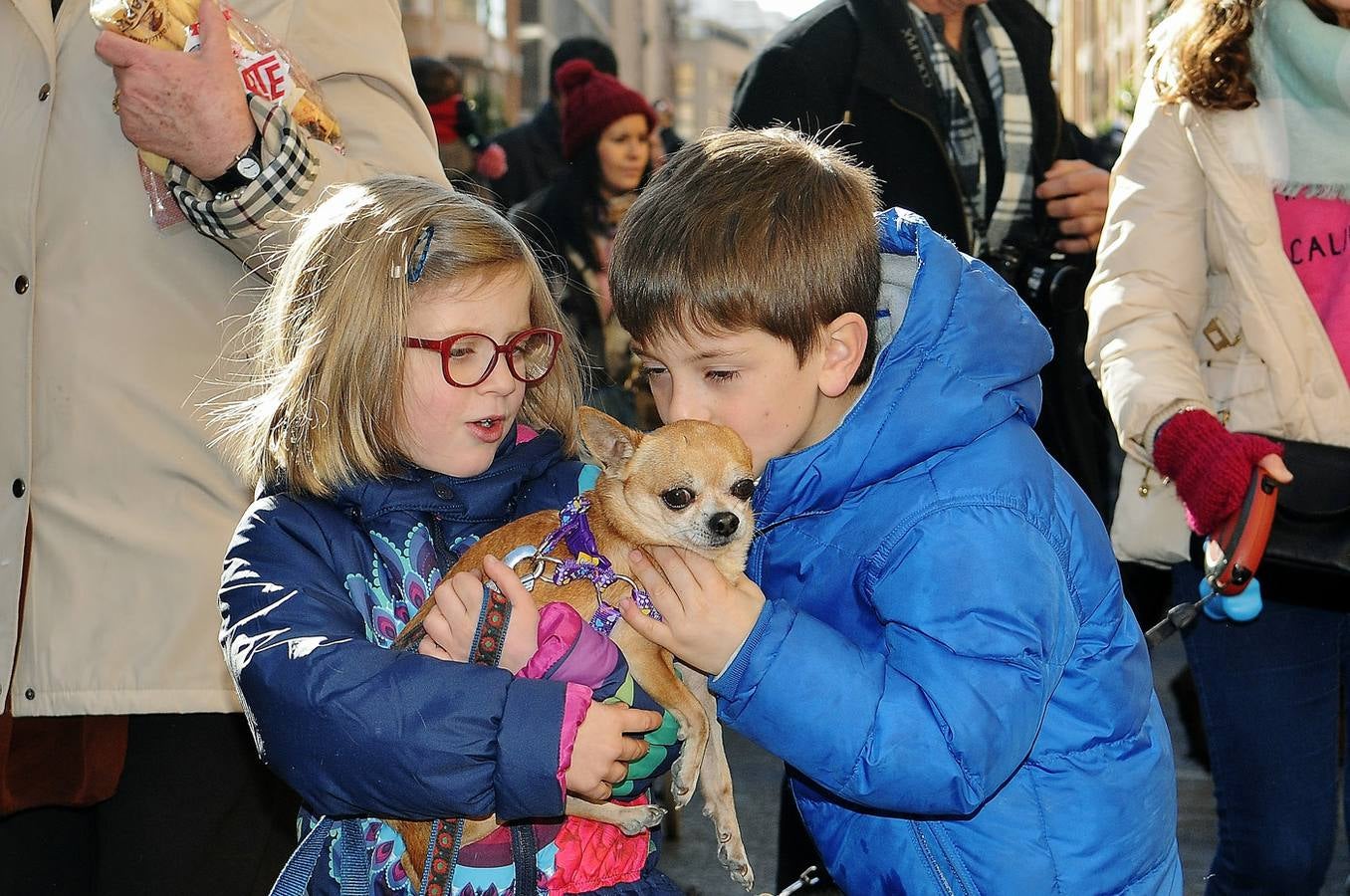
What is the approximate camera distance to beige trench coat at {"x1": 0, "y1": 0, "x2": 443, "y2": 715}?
7.80 feet

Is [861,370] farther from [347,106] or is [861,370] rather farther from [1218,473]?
[347,106]

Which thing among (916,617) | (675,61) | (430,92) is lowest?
(675,61)

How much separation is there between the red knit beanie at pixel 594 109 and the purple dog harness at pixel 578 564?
16.4ft

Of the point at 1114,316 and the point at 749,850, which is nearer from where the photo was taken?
the point at 1114,316

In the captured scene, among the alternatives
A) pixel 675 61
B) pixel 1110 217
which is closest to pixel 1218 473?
pixel 1110 217

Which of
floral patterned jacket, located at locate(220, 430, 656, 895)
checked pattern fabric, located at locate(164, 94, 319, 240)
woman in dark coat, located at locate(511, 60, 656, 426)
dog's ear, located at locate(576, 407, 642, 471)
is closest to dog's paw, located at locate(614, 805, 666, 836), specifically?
floral patterned jacket, located at locate(220, 430, 656, 895)

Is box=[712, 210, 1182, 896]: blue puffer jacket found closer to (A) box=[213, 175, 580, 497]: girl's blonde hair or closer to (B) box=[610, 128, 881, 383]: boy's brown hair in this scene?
(B) box=[610, 128, 881, 383]: boy's brown hair

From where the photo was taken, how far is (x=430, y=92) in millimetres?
7430

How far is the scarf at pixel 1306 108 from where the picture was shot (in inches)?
113

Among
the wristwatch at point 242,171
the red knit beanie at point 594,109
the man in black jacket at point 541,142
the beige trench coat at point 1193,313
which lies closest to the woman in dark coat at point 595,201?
the red knit beanie at point 594,109

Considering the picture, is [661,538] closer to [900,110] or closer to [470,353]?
[470,353]

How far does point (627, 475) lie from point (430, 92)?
5.73 metres

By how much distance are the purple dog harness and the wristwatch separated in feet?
2.77

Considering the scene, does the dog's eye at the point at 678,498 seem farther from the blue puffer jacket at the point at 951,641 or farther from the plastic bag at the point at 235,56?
the plastic bag at the point at 235,56
